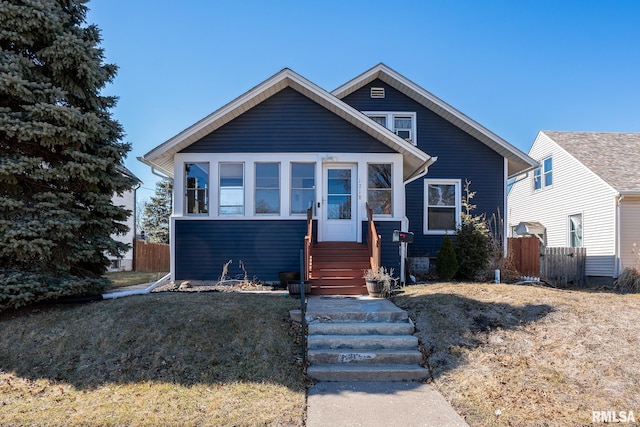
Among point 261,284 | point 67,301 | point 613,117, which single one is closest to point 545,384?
point 261,284

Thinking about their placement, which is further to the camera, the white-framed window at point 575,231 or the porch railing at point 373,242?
the white-framed window at point 575,231

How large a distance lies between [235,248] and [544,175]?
14216mm

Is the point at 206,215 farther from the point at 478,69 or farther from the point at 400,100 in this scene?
the point at 478,69

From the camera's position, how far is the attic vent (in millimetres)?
13531

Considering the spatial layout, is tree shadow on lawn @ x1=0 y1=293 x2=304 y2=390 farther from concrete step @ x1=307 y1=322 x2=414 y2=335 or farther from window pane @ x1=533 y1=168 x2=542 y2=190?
window pane @ x1=533 y1=168 x2=542 y2=190

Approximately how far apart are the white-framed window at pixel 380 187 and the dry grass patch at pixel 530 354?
11.6 ft

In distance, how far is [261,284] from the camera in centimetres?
947

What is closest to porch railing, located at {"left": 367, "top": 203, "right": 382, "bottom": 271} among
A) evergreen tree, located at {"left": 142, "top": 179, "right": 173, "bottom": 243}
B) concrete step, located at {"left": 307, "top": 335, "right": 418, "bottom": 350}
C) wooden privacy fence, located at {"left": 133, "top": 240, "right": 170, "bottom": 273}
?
concrete step, located at {"left": 307, "top": 335, "right": 418, "bottom": 350}

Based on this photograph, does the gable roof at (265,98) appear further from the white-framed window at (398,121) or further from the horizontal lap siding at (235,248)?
the white-framed window at (398,121)

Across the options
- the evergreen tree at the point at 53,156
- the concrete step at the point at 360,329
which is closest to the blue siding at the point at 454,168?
the concrete step at the point at 360,329

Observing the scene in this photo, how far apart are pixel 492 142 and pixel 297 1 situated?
7351 millimetres

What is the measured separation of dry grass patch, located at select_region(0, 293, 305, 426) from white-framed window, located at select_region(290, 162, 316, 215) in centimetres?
363

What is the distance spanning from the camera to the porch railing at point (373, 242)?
8.45 meters

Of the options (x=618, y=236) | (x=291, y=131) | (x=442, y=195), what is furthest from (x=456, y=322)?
(x=618, y=236)
